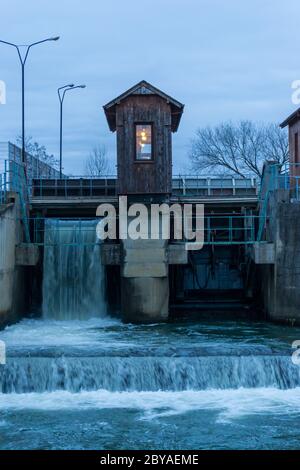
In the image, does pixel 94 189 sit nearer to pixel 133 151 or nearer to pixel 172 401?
pixel 133 151

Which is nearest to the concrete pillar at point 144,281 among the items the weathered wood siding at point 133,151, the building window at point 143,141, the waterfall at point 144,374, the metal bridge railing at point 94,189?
the weathered wood siding at point 133,151

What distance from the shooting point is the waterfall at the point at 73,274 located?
24375 mm

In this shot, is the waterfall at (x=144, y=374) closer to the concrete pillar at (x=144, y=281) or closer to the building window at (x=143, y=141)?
the concrete pillar at (x=144, y=281)

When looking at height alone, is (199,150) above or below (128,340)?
above

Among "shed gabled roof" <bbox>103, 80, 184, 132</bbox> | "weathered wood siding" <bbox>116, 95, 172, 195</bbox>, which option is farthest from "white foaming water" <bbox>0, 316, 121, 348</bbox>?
"shed gabled roof" <bbox>103, 80, 184, 132</bbox>

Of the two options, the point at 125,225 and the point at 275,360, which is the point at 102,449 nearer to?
the point at 275,360

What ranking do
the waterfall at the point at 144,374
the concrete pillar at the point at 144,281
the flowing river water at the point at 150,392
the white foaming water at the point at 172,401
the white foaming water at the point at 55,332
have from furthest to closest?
the concrete pillar at the point at 144,281
the white foaming water at the point at 55,332
the waterfall at the point at 144,374
the white foaming water at the point at 172,401
the flowing river water at the point at 150,392

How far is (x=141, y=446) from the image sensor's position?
472 inches

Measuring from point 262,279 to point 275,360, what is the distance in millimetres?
8778

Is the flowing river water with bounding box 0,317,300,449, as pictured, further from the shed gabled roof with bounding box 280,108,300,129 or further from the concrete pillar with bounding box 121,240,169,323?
the shed gabled roof with bounding box 280,108,300,129

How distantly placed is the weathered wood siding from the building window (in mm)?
137

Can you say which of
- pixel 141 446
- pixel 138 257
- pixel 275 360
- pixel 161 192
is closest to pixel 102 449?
pixel 141 446

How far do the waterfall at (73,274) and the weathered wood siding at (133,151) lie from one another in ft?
8.52

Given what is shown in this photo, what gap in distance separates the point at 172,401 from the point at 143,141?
36.0 ft
